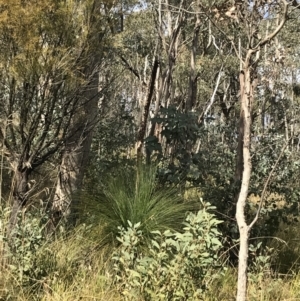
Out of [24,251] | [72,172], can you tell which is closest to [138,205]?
[72,172]

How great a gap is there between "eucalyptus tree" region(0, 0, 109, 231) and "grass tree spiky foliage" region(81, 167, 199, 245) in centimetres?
93

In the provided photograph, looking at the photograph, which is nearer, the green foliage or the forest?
the forest

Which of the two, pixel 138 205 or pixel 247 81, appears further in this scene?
pixel 138 205

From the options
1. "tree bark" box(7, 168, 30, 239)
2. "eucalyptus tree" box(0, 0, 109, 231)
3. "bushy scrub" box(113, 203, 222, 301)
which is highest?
"eucalyptus tree" box(0, 0, 109, 231)

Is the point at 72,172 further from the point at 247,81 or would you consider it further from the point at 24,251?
the point at 247,81

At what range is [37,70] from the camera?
11.7 ft

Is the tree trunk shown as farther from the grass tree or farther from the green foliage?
the grass tree

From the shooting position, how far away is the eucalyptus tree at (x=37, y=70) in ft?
11.5

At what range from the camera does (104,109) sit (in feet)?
16.2

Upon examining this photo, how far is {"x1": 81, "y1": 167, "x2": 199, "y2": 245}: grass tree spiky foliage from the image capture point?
4523 millimetres

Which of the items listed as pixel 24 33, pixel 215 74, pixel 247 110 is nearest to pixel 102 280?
pixel 247 110

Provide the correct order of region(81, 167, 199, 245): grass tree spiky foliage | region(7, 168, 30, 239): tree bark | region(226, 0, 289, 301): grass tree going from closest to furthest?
region(226, 0, 289, 301): grass tree → region(7, 168, 30, 239): tree bark → region(81, 167, 199, 245): grass tree spiky foliage

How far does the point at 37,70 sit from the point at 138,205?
5.42 feet

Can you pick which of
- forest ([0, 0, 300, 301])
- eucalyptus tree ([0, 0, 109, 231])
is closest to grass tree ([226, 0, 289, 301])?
forest ([0, 0, 300, 301])
